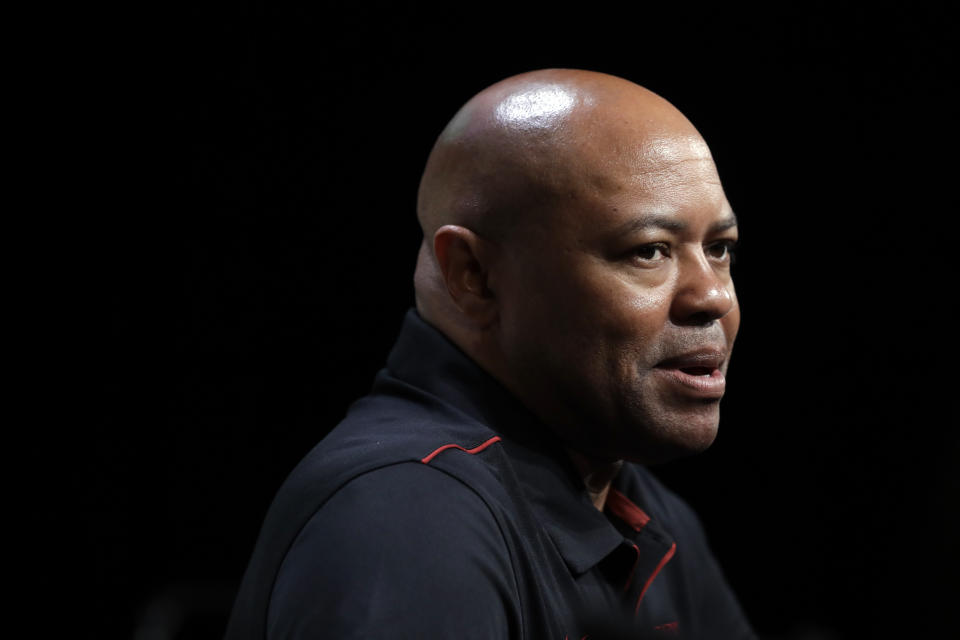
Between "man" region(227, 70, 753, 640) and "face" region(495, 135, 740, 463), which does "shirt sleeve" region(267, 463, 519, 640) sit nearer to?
"man" region(227, 70, 753, 640)

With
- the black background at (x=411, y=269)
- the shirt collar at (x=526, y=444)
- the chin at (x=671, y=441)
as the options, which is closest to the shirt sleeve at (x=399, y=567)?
the shirt collar at (x=526, y=444)

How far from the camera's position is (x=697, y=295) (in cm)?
144

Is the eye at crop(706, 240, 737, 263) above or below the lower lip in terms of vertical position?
above

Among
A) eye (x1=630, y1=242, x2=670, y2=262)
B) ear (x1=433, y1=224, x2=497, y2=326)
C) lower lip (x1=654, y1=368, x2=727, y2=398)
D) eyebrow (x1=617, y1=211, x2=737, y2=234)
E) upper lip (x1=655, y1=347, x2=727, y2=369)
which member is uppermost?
eyebrow (x1=617, y1=211, x2=737, y2=234)

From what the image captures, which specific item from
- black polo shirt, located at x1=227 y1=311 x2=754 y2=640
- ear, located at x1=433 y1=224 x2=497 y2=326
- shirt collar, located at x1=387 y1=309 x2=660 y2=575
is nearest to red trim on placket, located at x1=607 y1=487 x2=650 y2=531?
black polo shirt, located at x1=227 y1=311 x2=754 y2=640

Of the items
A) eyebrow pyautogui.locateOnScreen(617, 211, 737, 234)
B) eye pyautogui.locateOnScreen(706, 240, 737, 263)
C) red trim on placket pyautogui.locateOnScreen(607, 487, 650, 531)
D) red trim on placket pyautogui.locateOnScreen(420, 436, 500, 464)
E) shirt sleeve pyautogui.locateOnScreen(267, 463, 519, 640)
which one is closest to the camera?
shirt sleeve pyautogui.locateOnScreen(267, 463, 519, 640)

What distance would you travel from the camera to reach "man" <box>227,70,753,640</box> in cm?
132

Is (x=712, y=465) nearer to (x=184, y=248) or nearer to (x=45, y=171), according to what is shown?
(x=184, y=248)

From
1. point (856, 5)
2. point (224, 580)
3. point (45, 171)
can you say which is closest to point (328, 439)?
point (224, 580)

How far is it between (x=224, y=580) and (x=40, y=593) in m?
0.37

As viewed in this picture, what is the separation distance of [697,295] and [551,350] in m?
0.20

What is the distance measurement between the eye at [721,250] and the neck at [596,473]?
32 cm

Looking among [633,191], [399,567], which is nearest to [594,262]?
[633,191]

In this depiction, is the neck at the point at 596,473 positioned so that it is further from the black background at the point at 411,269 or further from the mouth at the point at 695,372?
the black background at the point at 411,269
